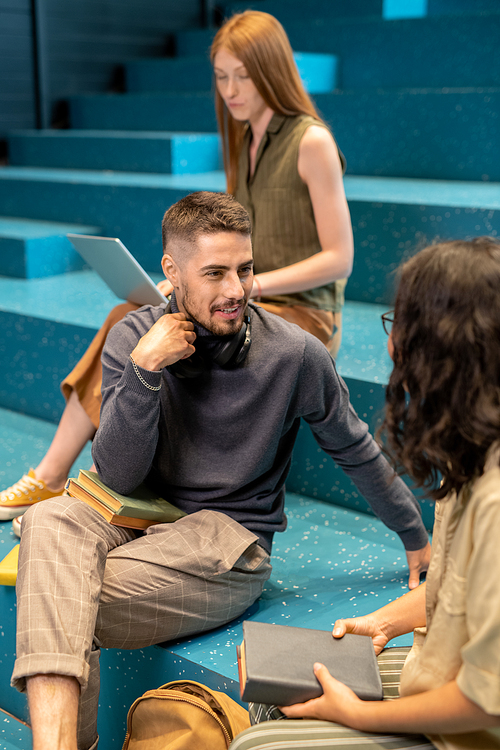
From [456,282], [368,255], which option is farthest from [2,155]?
[456,282]

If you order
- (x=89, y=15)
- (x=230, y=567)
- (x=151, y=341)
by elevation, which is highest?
(x=89, y=15)

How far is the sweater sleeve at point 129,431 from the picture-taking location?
43.4 inches

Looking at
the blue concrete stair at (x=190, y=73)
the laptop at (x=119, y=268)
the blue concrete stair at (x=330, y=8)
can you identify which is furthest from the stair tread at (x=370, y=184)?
the blue concrete stair at (x=330, y=8)

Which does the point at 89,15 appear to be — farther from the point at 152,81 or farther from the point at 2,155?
the point at 2,155

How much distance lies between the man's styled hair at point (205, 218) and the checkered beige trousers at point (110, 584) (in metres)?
0.43

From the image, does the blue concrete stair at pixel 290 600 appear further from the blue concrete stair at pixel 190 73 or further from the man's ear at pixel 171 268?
the blue concrete stair at pixel 190 73

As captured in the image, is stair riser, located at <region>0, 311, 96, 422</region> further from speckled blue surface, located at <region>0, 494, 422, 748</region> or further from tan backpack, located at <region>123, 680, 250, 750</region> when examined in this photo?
tan backpack, located at <region>123, 680, 250, 750</region>

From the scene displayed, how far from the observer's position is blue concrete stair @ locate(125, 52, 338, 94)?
9.91 feet

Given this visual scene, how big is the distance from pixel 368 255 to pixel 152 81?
2.16 meters

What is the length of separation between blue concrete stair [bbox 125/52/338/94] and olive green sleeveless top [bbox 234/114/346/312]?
144 centimetres

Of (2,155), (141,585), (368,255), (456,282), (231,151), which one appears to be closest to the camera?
(456,282)

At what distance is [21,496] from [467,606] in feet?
3.74

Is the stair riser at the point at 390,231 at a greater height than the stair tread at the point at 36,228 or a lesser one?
greater

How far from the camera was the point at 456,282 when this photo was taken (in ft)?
2.25
